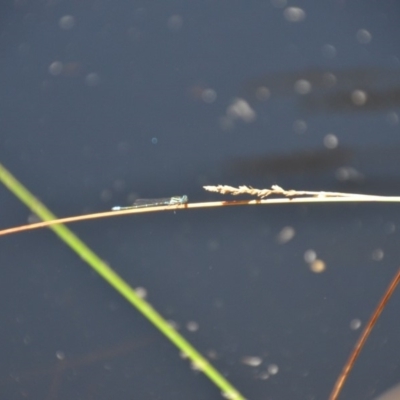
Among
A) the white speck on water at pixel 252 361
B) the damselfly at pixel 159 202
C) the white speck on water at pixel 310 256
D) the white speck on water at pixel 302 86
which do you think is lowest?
the white speck on water at pixel 252 361

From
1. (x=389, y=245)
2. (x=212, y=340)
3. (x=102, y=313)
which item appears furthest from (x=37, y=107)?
(x=389, y=245)

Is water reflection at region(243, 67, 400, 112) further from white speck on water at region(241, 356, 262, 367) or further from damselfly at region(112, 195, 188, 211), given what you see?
white speck on water at region(241, 356, 262, 367)

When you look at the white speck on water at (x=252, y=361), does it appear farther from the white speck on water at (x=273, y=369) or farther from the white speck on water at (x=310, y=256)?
the white speck on water at (x=310, y=256)

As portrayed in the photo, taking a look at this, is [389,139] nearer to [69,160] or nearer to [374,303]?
[374,303]

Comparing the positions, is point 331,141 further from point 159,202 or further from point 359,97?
point 159,202

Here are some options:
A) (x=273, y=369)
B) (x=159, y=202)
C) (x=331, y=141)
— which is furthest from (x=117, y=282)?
(x=331, y=141)

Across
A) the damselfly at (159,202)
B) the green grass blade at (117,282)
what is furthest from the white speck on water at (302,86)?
the green grass blade at (117,282)
